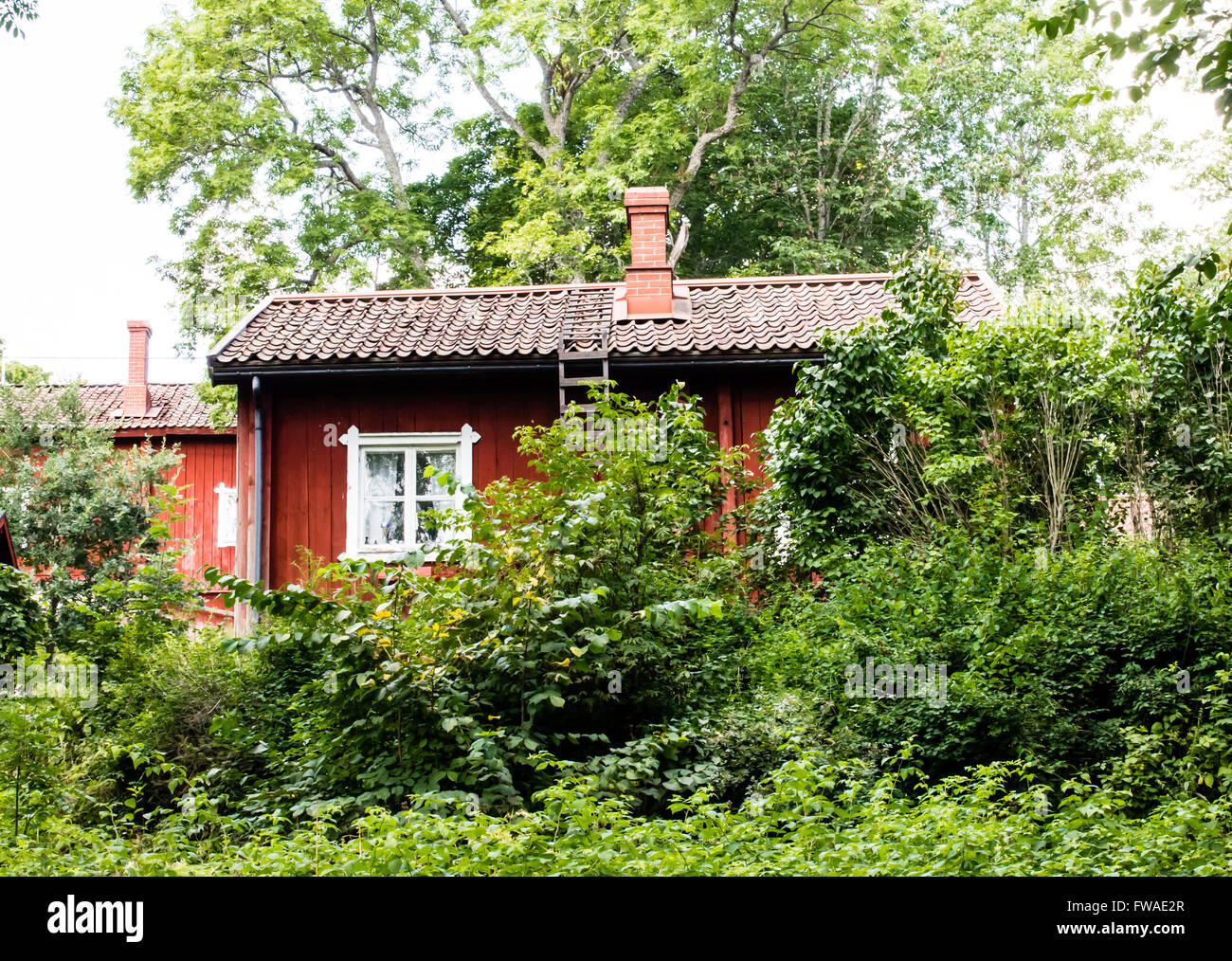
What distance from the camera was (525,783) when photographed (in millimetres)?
6777

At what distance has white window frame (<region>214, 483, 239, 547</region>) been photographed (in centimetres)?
2122

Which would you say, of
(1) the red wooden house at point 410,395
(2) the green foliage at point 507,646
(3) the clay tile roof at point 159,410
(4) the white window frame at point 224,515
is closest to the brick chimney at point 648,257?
(1) the red wooden house at point 410,395

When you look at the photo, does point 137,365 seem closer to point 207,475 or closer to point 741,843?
point 207,475

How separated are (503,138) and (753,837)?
2133 centimetres

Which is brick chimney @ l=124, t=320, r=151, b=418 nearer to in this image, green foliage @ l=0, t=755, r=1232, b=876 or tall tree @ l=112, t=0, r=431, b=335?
tall tree @ l=112, t=0, r=431, b=335

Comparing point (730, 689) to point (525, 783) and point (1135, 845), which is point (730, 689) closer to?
point (525, 783)

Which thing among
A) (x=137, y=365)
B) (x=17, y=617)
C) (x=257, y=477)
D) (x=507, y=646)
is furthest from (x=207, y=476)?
(x=507, y=646)

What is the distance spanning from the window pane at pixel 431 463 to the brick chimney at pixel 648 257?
9.51ft

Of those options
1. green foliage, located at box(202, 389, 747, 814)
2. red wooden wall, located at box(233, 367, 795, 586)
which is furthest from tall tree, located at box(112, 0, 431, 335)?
green foliage, located at box(202, 389, 747, 814)

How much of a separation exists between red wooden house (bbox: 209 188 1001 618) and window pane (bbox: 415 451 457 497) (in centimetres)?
2

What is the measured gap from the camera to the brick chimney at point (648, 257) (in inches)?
552

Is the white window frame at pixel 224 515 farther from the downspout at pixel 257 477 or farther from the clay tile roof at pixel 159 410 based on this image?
the downspout at pixel 257 477

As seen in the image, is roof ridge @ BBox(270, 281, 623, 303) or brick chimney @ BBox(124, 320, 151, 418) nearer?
roof ridge @ BBox(270, 281, 623, 303)

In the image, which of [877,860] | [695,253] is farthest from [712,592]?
[695,253]
